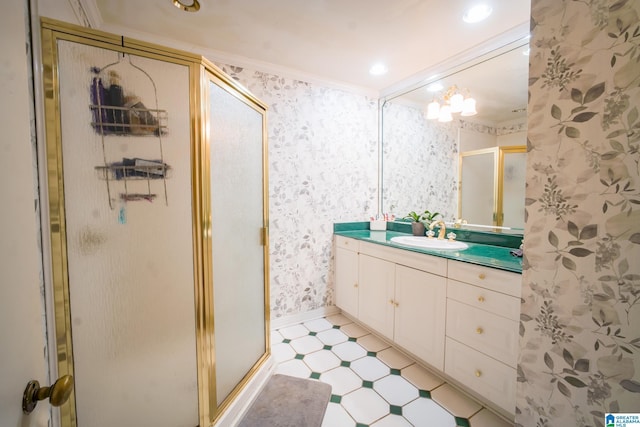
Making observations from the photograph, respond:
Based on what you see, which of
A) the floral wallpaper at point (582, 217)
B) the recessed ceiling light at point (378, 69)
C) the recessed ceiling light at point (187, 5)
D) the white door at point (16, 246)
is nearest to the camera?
the white door at point (16, 246)

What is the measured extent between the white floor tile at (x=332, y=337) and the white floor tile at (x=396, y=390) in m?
0.52

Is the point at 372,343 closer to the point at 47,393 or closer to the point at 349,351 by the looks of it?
the point at 349,351

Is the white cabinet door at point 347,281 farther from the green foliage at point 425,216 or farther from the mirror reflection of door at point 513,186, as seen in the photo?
the mirror reflection of door at point 513,186

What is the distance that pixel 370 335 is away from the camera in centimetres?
219

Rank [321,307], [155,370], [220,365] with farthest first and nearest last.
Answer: [321,307], [220,365], [155,370]

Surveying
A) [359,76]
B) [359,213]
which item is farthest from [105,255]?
[359,76]

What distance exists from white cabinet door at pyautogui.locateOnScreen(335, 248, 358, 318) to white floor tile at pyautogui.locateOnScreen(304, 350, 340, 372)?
0.49 meters

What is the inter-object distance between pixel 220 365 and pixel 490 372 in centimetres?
140

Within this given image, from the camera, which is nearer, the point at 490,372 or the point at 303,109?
the point at 490,372

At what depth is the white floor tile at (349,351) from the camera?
6.18 feet

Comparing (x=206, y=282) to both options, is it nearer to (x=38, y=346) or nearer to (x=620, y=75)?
(x=38, y=346)

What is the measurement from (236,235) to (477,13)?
1.95m

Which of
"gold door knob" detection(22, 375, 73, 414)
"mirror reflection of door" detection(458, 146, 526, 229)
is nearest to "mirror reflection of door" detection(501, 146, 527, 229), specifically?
"mirror reflection of door" detection(458, 146, 526, 229)

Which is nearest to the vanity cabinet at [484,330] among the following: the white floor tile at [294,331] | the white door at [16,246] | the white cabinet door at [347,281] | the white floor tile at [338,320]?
the white cabinet door at [347,281]
